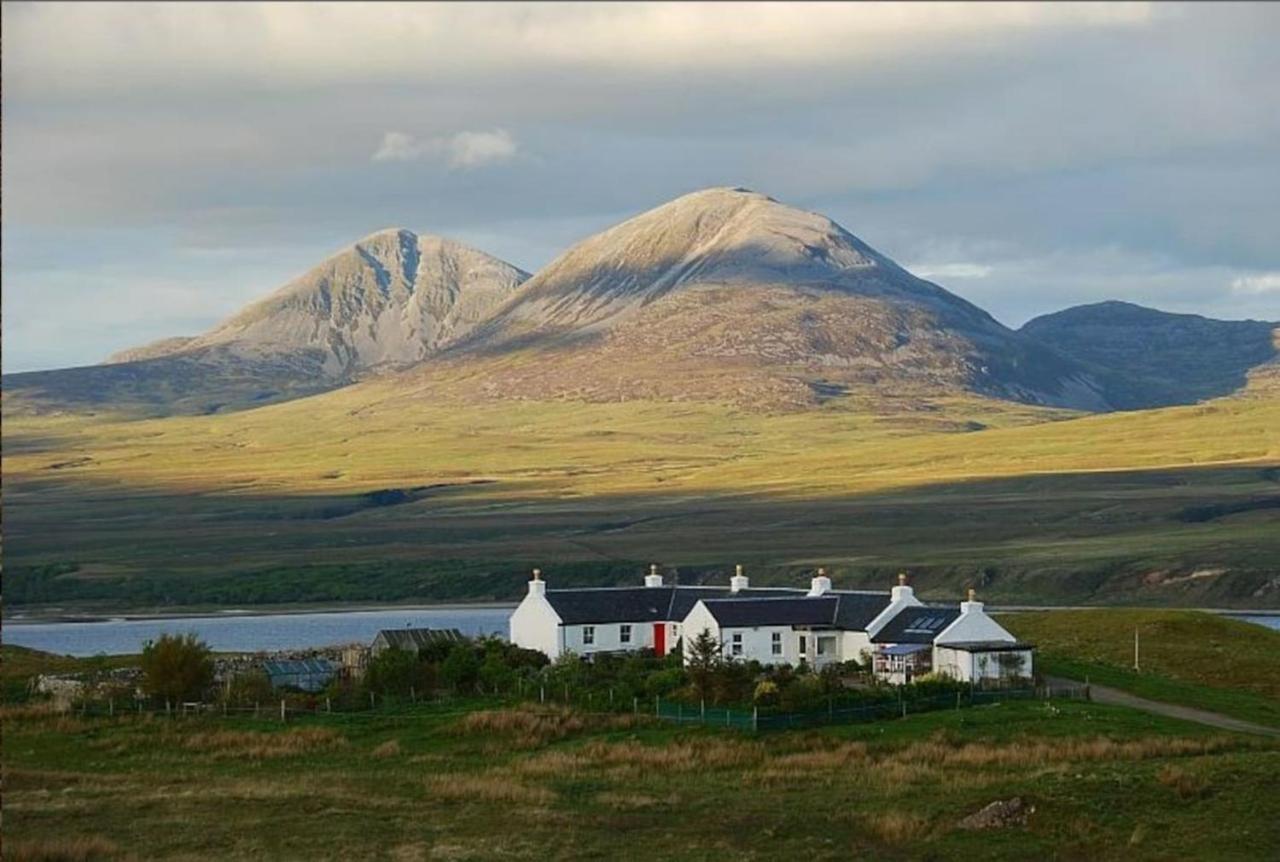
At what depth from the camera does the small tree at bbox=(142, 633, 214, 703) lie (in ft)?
224

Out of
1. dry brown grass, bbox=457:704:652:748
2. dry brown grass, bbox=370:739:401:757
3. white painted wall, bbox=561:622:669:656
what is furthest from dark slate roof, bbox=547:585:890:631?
dry brown grass, bbox=370:739:401:757

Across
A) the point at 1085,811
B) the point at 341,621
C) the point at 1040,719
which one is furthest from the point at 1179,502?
the point at 1085,811

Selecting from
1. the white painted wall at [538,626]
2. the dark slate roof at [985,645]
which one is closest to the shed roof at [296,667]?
the white painted wall at [538,626]

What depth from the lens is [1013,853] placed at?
42.8 metres

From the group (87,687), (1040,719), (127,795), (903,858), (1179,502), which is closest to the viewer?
(903,858)

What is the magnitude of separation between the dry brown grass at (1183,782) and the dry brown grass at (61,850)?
25.3 m

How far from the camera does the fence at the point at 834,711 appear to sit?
60.2 m

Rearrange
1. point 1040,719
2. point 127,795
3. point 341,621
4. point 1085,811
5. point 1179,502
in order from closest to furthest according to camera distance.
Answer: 1. point 1085,811
2. point 127,795
3. point 1040,719
4. point 341,621
5. point 1179,502

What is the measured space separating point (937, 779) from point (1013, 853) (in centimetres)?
719

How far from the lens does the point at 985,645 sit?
236 ft

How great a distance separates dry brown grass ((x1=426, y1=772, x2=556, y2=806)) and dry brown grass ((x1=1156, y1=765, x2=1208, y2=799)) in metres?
15.4

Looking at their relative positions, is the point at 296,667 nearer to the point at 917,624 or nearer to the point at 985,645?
the point at 917,624

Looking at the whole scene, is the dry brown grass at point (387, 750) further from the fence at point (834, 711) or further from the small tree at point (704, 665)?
the small tree at point (704, 665)

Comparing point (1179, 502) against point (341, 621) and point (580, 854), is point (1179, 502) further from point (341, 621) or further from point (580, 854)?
point (580, 854)
